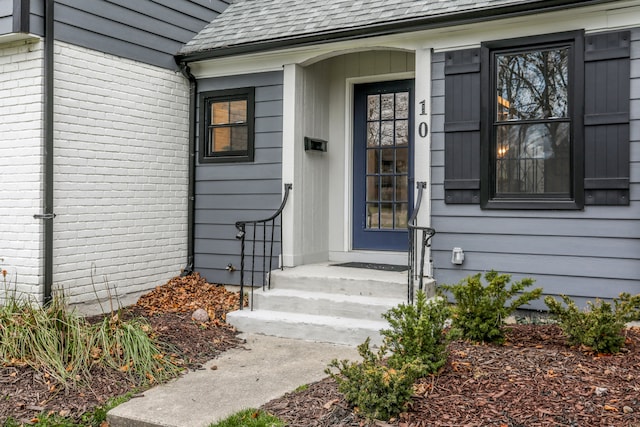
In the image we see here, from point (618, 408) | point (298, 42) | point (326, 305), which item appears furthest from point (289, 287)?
point (618, 408)

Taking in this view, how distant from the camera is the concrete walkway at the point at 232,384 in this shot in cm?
337

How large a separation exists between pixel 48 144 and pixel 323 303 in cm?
290

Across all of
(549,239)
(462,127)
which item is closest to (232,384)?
(549,239)

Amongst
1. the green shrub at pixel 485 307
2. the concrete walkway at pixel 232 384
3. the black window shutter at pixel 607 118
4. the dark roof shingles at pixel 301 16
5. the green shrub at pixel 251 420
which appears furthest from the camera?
the dark roof shingles at pixel 301 16

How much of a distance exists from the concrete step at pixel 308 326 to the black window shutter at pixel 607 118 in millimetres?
2140

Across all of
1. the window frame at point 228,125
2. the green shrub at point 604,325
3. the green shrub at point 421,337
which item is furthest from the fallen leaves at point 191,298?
the green shrub at point 604,325

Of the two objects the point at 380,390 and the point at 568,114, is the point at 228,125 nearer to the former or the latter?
the point at 568,114

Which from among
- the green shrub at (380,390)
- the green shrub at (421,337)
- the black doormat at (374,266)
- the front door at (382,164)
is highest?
the front door at (382,164)

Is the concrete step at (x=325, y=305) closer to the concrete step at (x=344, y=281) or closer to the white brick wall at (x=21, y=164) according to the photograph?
the concrete step at (x=344, y=281)

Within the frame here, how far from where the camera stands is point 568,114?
196 inches

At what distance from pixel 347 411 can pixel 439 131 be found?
3.15m

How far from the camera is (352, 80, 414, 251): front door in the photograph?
6492 mm

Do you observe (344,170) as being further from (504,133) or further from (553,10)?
(553,10)

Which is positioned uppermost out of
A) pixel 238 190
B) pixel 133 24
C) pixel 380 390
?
pixel 133 24
